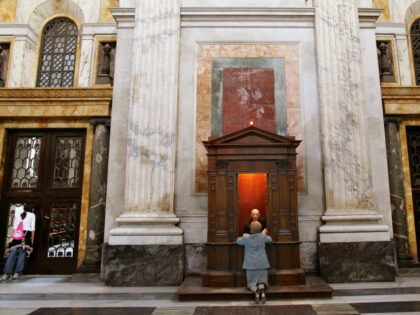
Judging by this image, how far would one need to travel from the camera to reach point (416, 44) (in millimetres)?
9539

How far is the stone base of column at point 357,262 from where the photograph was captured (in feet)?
21.5

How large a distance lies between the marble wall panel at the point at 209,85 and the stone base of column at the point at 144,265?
1.54m

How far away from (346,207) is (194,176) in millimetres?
3314

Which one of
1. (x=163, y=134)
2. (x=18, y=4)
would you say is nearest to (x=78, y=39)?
(x=18, y=4)

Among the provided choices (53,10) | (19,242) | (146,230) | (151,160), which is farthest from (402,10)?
(19,242)

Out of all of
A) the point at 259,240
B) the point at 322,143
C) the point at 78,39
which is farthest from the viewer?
the point at 78,39

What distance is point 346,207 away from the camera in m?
7.06

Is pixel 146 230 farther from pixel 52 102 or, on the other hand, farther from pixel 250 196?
pixel 52 102

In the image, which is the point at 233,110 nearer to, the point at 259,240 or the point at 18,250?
the point at 259,240

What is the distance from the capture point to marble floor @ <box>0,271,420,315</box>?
A: 473 cm

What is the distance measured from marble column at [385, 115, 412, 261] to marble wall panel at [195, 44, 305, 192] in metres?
2.52

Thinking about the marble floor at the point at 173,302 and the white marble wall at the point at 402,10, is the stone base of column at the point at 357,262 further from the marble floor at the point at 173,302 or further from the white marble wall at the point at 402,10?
the white marble wall at the point at 402,10

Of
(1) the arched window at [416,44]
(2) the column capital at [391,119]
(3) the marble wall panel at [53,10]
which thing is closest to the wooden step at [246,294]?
(2) the column capital at [391,119]

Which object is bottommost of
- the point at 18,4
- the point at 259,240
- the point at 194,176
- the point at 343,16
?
the point at 259,240
